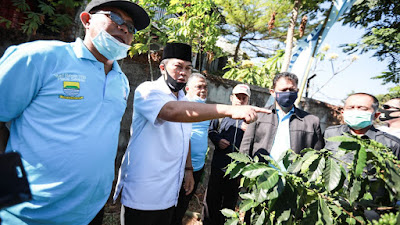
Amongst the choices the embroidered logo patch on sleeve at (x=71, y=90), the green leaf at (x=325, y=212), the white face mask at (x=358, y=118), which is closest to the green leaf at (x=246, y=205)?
the green leaf at (x=325, y=212)

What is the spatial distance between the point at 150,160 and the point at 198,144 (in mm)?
→ 1399

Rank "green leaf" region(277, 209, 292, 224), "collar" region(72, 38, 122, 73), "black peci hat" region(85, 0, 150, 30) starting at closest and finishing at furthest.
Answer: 1. "green leaf" region(277, 209, 292, 224)
2. "collar" region(72, 38, 122, 73)
3. "black peci hat" region(85, 0, 150, 30)

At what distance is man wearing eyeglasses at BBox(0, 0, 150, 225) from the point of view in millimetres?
1103

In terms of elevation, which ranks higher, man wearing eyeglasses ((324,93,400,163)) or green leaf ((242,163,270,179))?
man wearing eyeglasses ((324,93,400,163))

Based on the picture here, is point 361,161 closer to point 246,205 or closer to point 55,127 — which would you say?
point 246,205

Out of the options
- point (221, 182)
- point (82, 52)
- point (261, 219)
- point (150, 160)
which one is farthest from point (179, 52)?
point (221, 182)

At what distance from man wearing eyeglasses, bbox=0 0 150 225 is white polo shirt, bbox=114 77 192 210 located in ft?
0.89

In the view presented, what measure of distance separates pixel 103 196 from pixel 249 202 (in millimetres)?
987

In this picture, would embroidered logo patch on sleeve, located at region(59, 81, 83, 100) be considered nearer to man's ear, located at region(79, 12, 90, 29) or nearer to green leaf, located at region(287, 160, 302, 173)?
man's ear, located at region(79, 12, 90, 29)

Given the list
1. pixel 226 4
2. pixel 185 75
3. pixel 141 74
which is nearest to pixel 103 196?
pixel 185 75

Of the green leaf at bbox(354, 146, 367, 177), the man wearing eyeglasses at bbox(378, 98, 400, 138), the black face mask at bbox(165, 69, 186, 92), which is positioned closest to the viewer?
the green leaf at bbox(354, 146, 367, 177)

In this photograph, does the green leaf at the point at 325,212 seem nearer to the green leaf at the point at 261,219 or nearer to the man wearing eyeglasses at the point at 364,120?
the green leaf at the point at 261,219

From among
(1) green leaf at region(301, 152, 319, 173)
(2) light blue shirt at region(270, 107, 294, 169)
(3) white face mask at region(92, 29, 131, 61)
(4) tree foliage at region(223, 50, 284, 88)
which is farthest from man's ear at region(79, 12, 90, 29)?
(4) tree foliage at region(223, 50, 284, 88)

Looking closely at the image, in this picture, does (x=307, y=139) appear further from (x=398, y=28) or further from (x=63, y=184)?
(x=398, y=28)
